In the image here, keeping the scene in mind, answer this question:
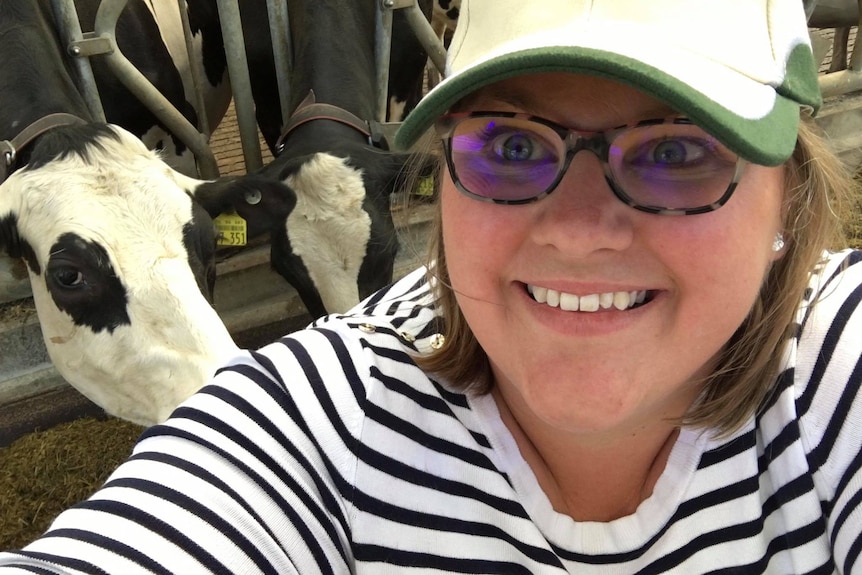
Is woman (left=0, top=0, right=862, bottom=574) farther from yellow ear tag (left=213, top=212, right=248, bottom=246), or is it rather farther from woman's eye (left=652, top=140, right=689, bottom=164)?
yellow ear tag (left=213, top=212, right=248, bottom=246)

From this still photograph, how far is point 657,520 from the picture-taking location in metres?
0.78

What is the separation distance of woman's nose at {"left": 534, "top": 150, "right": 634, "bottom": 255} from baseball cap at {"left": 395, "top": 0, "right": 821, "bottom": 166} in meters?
0.10

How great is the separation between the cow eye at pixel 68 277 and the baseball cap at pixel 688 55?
1.38m

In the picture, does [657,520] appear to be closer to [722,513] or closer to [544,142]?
[722,513]

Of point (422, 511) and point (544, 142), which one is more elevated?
point (544, 142)

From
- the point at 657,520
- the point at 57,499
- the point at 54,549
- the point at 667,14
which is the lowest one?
the point at 57,499

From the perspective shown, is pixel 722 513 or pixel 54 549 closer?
pixel 54 549

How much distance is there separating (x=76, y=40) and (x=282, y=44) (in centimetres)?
74

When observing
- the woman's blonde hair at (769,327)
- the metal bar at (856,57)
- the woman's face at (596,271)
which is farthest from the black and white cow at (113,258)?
the metal bar at (856,57)

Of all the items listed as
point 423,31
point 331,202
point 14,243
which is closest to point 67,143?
point 14,243

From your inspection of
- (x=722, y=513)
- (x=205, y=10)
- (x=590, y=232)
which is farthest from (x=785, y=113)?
(x=205, y=10)

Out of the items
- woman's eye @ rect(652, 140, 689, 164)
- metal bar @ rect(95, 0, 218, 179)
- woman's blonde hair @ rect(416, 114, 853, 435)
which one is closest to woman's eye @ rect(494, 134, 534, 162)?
woman's eye @ rect(652, 140, 689, 164)

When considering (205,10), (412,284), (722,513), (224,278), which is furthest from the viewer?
(205,10)

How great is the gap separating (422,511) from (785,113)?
53 cm
